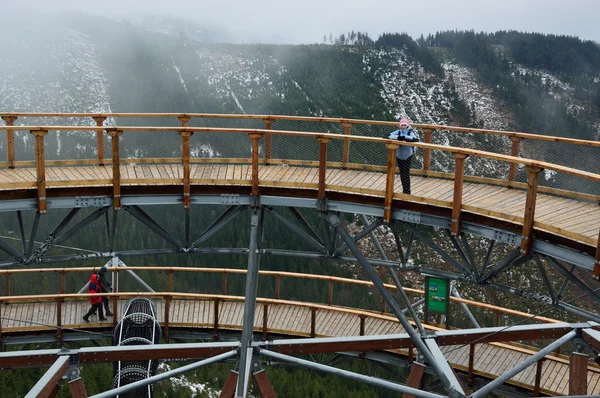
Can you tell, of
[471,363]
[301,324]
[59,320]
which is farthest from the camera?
[301,324]

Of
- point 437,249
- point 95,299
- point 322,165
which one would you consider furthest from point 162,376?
point 95,299

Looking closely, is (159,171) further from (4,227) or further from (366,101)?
(366,101)

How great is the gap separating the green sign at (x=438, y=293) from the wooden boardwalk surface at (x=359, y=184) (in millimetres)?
2262

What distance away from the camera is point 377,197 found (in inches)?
527

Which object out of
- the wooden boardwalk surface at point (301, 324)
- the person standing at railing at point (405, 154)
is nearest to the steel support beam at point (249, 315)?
the person standing at railing at point (405, 154)

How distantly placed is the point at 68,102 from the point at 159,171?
12490 centimetres

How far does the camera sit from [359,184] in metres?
14.3

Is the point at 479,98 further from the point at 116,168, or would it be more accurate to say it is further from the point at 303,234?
the point at 116,168

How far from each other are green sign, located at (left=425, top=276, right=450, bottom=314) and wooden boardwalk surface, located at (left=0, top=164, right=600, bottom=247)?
89.0 inches

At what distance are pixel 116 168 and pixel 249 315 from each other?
3915mm

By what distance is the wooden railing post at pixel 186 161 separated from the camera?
44.9ft

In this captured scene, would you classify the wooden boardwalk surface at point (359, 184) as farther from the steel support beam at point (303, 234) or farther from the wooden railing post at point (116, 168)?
the steel support beam at point (303, 234)

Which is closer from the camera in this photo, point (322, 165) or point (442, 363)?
point (442, 363)

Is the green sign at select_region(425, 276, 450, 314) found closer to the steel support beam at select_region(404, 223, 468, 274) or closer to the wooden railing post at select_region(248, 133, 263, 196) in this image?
the steel support beam at select_region(404, 223, 468, 274)
